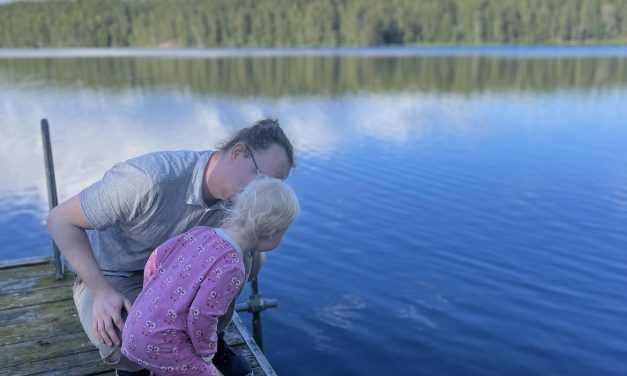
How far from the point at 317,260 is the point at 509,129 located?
418 inches

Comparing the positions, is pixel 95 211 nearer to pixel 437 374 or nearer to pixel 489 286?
pixel 437 374

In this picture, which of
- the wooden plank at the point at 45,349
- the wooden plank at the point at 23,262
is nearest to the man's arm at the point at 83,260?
the wooden plank at the point at 45,349

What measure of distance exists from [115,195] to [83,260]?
0.31 metres

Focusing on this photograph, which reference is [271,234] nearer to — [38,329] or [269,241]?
[269,241]

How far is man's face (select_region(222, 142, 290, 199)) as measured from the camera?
2.50 metres

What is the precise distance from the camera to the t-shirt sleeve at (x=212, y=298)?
2.21 metres

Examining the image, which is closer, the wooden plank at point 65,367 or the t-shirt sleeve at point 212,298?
the t-shirt sleeve at point 212,298

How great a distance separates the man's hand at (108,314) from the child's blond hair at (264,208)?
2.10 feet

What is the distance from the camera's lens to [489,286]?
6.60m

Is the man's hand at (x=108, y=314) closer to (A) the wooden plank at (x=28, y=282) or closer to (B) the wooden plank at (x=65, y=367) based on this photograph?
(B) the wooden plank at (x=65, y=367)

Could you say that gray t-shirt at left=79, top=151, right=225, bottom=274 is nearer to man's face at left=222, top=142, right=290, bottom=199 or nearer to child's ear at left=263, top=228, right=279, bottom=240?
man's face at left=222, top=142, right=290, bottom=199

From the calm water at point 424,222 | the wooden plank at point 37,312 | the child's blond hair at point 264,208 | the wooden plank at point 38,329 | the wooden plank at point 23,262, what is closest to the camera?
the child's blond hair at point 264,208

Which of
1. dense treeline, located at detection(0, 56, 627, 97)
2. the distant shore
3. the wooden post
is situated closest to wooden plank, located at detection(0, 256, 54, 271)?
the wooden post

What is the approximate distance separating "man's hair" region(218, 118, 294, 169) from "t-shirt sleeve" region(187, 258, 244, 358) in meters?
0.55
